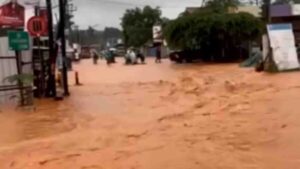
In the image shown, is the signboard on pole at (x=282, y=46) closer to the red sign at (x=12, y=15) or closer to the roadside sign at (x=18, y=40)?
the red sign at (x=12, y=15)

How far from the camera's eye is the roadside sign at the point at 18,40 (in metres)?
17.6

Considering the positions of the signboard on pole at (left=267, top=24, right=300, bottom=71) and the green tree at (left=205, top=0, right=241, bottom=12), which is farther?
the green tree at (left=205, top=0, right=241, bottom=12)

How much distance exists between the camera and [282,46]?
1084 inches

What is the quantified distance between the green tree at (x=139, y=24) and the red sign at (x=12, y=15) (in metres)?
74.8

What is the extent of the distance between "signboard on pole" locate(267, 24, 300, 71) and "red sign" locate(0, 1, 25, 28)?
1205 centimetres

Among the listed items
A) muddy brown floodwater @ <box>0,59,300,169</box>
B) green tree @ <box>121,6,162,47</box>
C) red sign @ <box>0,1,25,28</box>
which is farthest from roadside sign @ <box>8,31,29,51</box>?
green tree @ <box>121,6,162,47</box>

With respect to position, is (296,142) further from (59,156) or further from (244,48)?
(244,48)

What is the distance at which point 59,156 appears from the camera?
10.5 meters

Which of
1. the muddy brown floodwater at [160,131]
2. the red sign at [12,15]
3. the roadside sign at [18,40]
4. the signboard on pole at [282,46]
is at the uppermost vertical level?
the red sign at [12,15]

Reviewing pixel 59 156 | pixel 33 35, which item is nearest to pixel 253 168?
pixel 59 156

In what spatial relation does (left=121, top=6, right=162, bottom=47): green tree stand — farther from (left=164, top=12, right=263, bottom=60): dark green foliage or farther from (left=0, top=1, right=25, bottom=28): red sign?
(left=0, top=1, right=25, bottom=28): red sign

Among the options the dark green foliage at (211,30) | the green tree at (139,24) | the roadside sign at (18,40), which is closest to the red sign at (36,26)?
the roadside sign at (18,40)

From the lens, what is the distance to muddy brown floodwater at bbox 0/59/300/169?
32.5 ft

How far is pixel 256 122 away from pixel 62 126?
4490 mm
